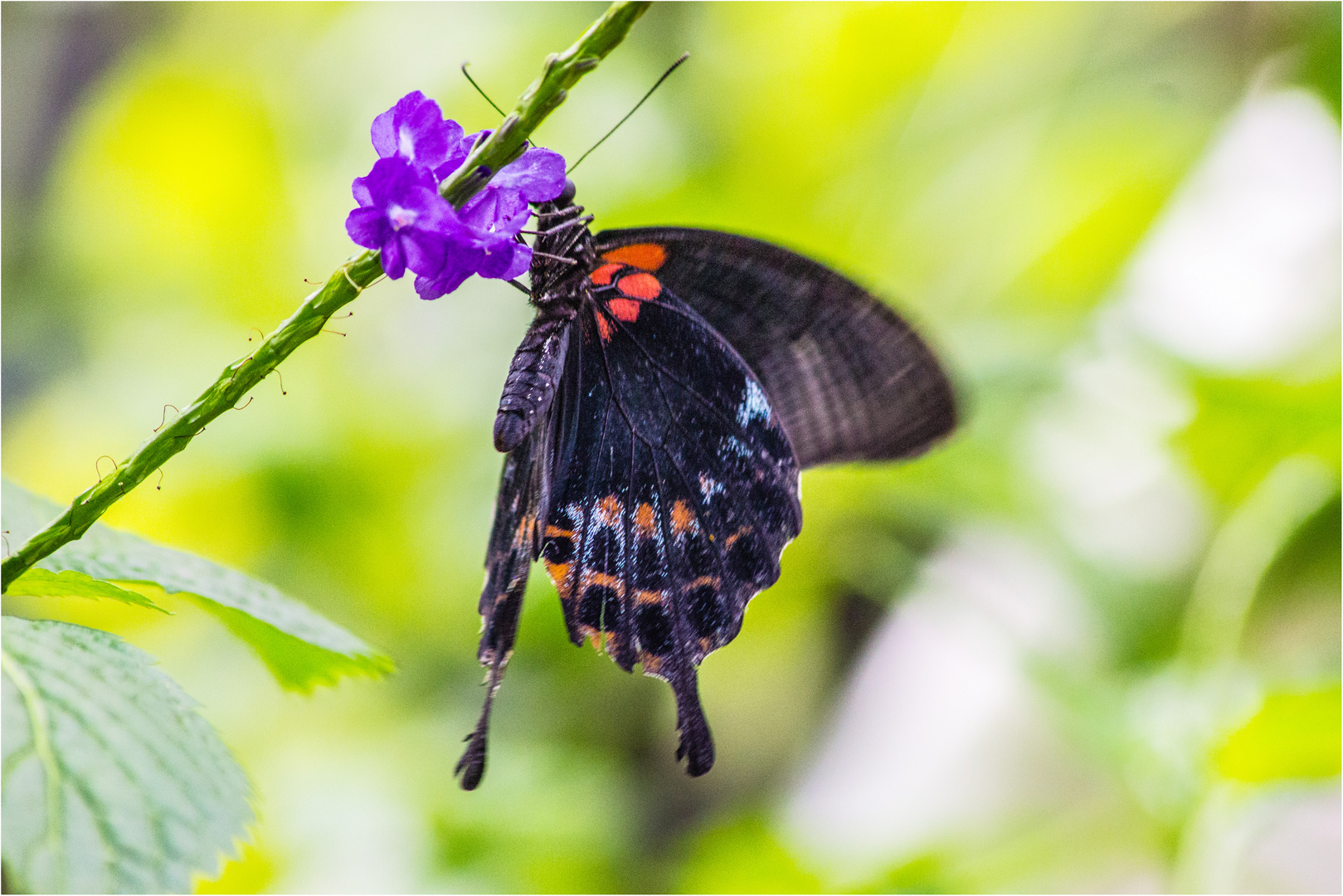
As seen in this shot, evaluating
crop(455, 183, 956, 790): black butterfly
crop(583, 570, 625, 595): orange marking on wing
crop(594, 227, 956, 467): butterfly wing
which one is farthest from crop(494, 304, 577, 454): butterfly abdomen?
crop(583, 570, 625, 595): orange marking on wing

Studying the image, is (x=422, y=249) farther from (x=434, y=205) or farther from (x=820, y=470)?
(x=820, y=470)

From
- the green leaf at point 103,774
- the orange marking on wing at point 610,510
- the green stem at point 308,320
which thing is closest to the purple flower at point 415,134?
the green stem at point 308,320

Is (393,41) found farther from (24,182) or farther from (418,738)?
(418,738)

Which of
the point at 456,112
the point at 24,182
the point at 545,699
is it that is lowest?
the point at 545,699

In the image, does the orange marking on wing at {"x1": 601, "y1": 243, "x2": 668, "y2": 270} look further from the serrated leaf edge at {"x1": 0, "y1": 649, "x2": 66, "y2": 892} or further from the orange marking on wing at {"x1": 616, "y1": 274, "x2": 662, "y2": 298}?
the serrated leaf edge at {"x1": 0, "y1": 649, "x2": 66, "y2": 892}

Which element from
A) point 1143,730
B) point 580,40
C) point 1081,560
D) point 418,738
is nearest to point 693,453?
point 580,40

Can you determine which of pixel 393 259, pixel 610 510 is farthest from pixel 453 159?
Result: pixel 610 510

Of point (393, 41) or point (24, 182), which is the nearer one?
point (393, 41)

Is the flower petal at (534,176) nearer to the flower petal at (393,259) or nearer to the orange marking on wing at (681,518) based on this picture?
the flower petal at (393,259)
